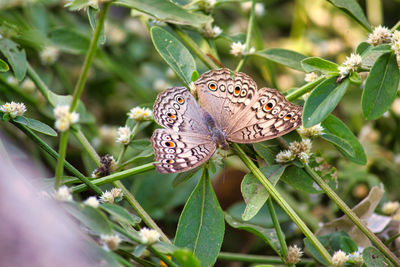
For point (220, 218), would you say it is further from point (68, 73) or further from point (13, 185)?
point (68, 73)

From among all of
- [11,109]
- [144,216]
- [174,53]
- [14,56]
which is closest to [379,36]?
[174,53]

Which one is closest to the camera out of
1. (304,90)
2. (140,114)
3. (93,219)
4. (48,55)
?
(93,219)

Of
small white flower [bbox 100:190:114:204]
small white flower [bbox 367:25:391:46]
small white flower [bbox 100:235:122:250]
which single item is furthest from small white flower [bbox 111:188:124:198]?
small white flower [bbox 367:25:391:46]

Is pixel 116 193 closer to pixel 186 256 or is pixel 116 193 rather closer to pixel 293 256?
pixel 186 256

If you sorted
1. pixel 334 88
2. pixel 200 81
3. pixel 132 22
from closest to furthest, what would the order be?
pixel 334 88
pixel 200 81
pixel 132 22

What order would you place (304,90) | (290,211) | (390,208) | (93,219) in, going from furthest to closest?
(390,208), (304,90), (290,211), (93,219)

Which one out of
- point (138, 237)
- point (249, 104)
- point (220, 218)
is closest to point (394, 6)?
point (249, 104)

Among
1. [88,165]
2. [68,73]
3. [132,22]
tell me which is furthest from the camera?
[132,22]
